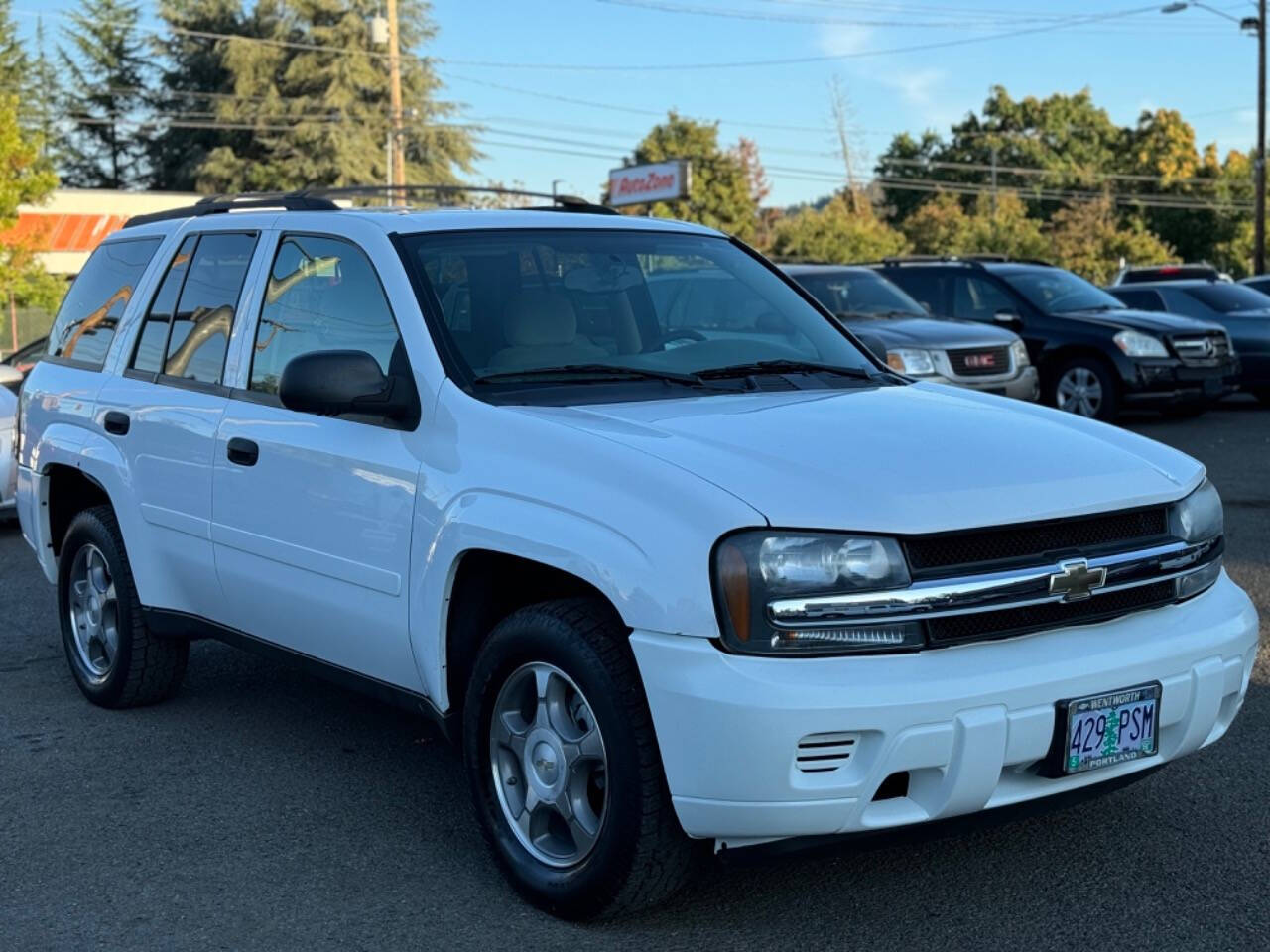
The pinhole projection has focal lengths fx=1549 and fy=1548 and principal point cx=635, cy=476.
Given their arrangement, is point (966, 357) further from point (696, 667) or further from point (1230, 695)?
point (696, 667)

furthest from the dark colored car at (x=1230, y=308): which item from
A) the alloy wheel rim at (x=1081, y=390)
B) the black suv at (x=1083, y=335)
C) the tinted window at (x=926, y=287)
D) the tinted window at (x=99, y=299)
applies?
the tinted window at (x=99, y=299)

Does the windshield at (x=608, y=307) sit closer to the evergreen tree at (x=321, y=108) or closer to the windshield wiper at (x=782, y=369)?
the windshield wiper at (x=782, y=369)

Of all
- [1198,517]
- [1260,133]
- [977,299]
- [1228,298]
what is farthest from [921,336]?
[1260,133]

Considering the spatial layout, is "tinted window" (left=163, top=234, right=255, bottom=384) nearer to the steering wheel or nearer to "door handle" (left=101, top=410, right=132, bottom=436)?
"door handle" (left=101, top=410, right=132, bottom=436)

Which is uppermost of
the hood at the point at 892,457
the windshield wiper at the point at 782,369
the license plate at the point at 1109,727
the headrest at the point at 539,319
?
the headrest at the point at 539,319

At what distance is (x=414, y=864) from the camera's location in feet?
14.2

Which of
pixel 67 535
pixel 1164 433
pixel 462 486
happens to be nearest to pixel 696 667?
pixel 462 486

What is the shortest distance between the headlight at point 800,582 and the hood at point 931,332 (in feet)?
32.2

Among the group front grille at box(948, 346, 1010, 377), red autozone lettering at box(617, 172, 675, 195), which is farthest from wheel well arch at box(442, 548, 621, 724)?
red autozone lettering at box(617, 172, 675, 195)

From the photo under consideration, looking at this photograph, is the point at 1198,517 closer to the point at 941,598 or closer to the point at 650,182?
the point at 941,598

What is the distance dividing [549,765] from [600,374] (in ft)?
3.86

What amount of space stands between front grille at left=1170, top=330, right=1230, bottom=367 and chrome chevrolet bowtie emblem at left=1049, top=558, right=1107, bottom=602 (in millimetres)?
12485

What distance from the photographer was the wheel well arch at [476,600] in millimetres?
4105

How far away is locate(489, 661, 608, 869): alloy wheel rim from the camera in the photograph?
12.6ft
